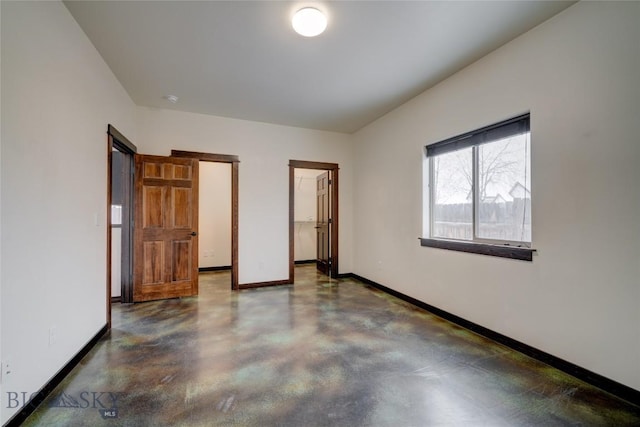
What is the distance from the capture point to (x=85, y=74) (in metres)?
2.53

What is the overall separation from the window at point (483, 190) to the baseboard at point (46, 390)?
12.2ft

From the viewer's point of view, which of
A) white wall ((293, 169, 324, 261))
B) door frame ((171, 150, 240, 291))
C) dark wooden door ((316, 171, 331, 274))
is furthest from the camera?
white wall ((293, 169, 324, 261))

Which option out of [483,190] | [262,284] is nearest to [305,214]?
[262,284]

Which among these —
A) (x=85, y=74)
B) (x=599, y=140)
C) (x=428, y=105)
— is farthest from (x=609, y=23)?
(x=85, y=74)

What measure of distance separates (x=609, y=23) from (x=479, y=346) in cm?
→ 273

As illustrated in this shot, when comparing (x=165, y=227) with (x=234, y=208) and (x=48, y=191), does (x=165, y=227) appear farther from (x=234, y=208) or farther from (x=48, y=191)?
(x=48, y=191)

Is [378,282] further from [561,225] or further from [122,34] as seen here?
[122,34]

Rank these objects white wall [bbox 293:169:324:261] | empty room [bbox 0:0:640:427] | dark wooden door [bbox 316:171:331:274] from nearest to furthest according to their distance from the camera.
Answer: empty room [bbox 0:0:640:427] → dark wooden door [bbox 316:171:331:274] → white wall [bbox 293:169:324:261]

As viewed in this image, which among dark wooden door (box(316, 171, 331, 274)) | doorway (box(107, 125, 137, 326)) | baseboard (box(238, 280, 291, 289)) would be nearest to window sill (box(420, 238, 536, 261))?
dark wooden door (box(316, 171, 331, 274))

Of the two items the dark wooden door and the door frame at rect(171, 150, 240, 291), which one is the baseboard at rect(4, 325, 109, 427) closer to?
the door frame at rect(171, 150, 240, 291)

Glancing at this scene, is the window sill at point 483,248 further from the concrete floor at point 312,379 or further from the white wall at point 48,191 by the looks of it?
the white wall at point 48,191

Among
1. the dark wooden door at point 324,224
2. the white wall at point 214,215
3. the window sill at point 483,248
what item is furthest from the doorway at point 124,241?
the window sill at point 483,248

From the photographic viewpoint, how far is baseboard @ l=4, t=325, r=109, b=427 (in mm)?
1625

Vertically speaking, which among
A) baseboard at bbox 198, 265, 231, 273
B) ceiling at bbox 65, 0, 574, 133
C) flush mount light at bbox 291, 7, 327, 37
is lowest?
baseboard at bbox 198, 265, 231, 273
